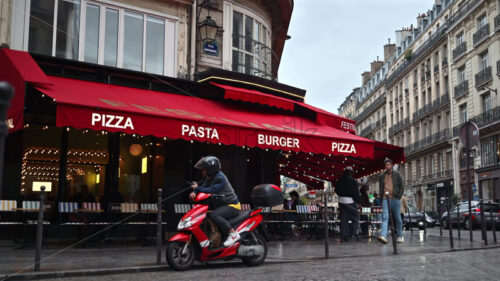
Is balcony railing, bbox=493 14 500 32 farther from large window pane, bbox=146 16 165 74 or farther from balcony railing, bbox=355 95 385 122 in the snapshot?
large window pane, bbox=146 16 165 74

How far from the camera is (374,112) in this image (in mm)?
69250

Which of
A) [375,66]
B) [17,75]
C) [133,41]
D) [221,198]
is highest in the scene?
[375,66]

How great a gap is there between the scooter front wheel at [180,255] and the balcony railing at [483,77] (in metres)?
34.4

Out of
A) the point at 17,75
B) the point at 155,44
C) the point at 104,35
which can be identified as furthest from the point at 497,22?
the point at 17,75

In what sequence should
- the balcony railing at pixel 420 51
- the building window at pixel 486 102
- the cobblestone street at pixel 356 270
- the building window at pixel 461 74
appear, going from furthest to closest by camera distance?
the balcony railing at pixel 420 51 → the building window at pixel 461 74 → the building window at pixel 486 102 → the cobblestone street at pixel 356 270

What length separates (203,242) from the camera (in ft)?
24.1

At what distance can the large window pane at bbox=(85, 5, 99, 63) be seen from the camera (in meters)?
12.5

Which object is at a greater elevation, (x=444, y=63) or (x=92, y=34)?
(x=444, y=63)

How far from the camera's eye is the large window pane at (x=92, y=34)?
12.5 meters

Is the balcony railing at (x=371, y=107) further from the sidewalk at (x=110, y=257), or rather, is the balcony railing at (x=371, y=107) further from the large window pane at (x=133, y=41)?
the sidewalk at (x=110, y=257)

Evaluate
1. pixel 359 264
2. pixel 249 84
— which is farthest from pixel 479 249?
pixel 249 84

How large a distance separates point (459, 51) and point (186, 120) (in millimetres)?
36276

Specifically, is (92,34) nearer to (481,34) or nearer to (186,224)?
(186,224)

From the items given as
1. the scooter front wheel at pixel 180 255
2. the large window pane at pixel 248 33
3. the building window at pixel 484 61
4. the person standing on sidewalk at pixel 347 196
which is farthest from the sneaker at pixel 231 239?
the building window at pixel 484 61
